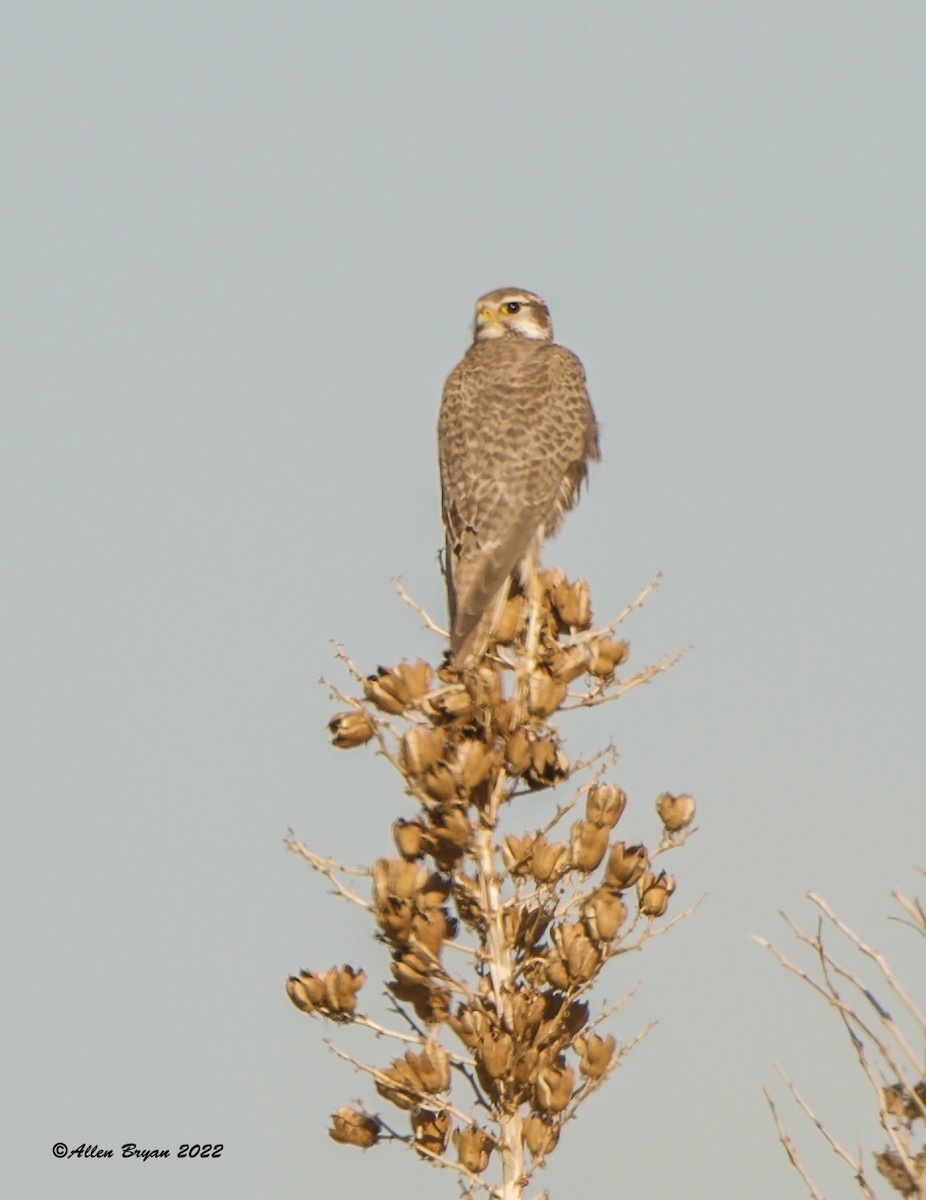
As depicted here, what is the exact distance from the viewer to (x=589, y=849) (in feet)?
21.6

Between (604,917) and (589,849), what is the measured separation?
10.0 inches

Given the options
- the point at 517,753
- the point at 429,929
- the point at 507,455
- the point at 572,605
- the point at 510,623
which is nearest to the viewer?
the point at 429,929

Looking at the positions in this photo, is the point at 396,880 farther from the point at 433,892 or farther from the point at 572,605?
the point at 572,605

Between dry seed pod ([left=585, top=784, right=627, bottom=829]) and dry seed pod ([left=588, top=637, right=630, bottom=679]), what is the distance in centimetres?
48

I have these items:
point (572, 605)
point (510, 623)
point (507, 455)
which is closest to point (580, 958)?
point (572, 605)

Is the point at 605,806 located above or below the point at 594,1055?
above

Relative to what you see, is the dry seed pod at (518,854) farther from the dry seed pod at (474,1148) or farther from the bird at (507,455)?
the bird at (507,455)

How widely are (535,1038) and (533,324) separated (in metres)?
5.49

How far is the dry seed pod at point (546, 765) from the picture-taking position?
22.2 ft

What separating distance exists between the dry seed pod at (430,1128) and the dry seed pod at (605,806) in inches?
40.4

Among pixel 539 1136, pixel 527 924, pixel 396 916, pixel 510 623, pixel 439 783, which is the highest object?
pixel 510 623

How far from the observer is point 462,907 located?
6695 mm

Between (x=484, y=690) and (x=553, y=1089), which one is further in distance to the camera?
(x=484, y=690)

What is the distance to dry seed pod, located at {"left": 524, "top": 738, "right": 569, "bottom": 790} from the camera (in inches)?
267
